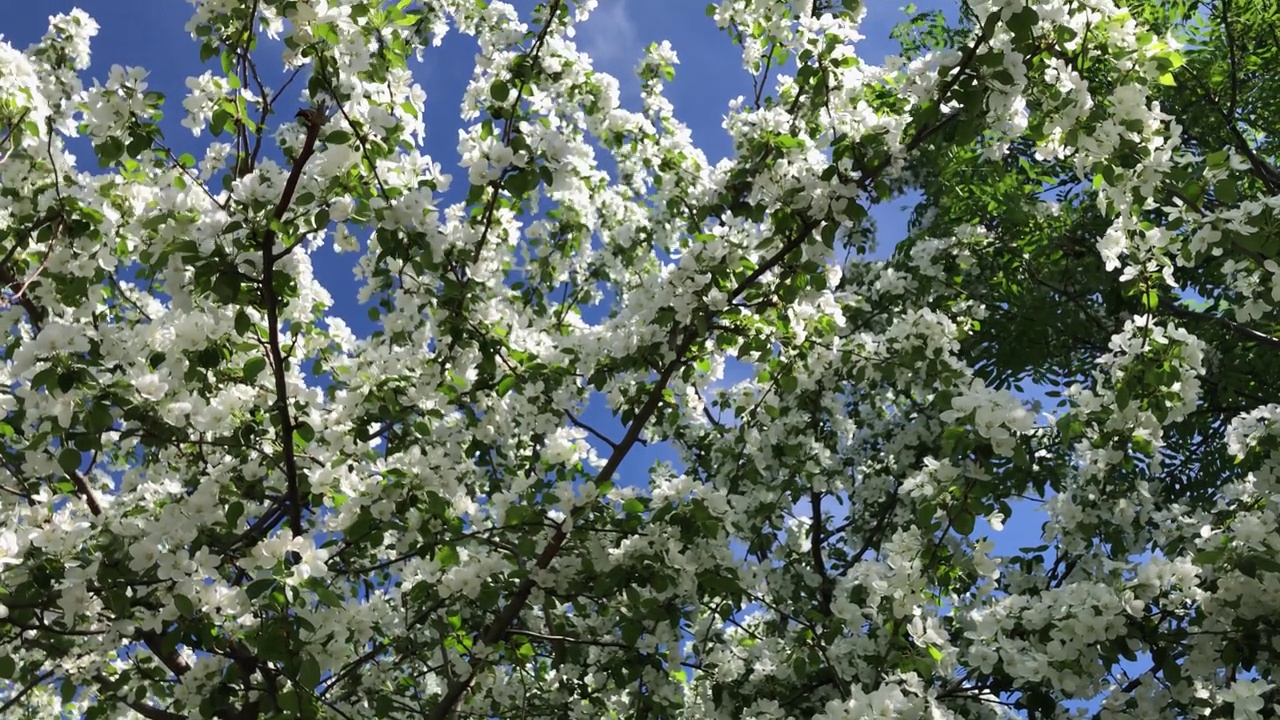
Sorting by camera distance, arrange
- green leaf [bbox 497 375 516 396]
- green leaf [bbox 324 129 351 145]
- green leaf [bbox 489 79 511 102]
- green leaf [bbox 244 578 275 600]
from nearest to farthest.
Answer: green leaf [bbox 244 578 275 600], green leaf [bbox 324 129 351 145], green leaf [bbox 489 79 511 102], green leaf [bbox 497 375 516 396]

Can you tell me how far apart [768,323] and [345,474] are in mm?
1805

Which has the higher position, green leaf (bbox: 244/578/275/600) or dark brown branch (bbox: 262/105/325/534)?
dark brown branch (bbox: 262/105/325/534)

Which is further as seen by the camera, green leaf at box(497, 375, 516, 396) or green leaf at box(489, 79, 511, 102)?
green leaf at box(497, 375, 516, 396)

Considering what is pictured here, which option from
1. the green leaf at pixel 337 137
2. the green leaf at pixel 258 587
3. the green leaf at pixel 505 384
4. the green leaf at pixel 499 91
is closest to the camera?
→ the green leaf at pixel 258 587

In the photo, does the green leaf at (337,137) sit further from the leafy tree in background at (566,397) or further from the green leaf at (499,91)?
the green leaf at (499,91)

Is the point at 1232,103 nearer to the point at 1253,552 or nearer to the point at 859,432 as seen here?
the point at 859,432

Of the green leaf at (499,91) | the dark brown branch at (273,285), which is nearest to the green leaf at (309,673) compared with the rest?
the dark brown branch at (273,285)

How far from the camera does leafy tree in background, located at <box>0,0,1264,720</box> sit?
3.22 metres

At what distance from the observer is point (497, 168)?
139 inches

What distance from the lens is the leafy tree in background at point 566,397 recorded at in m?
3.22

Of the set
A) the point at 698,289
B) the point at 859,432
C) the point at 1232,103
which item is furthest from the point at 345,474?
the point at 1232,103

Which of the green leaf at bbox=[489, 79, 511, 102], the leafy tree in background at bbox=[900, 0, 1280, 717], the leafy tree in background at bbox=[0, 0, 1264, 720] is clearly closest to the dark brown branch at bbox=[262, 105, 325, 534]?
the leafy tree in background at bbox=[0, 0, 1264, 720]

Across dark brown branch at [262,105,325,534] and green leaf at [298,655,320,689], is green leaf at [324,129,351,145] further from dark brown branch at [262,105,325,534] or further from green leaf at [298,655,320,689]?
green leaf at [298,655,320,689]

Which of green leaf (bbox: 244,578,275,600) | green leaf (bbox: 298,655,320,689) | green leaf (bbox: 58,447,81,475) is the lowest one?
green leaf (bbox: 298,655,320,689)
